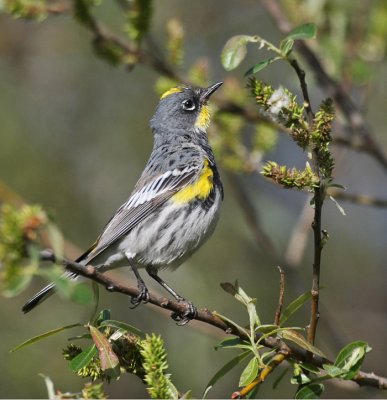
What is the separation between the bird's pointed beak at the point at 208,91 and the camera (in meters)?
5.18

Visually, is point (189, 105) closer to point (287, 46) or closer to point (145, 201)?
point (145, 201)

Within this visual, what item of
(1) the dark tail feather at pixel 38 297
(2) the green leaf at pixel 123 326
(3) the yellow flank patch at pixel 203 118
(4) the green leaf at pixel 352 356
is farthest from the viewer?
(3) the yellow flank patch at pixel 203 118

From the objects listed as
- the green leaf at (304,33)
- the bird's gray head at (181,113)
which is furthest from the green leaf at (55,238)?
the bird's gray head at (181,113)

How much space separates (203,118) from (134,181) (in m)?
2.89

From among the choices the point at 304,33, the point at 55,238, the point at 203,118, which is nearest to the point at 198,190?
the point at 203,118

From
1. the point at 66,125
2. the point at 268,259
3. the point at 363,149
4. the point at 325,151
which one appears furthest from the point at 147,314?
the point at 325,151

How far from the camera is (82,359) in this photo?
2.38 metres

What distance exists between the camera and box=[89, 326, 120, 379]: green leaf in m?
2.38

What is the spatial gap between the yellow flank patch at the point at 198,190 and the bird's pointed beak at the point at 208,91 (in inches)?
30.5

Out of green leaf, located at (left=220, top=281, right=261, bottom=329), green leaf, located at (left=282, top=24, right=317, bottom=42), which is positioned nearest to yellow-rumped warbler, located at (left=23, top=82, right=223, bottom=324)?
green leaf, located at (left=220, top=281, right=261, bottom=329)

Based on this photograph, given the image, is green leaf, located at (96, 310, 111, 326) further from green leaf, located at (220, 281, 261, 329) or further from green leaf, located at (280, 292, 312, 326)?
green leaf, located at (280, 292, 312, 326)

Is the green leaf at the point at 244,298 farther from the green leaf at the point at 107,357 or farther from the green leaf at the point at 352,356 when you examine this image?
the green leaf at the point at 107,357

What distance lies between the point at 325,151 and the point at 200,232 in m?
2.11

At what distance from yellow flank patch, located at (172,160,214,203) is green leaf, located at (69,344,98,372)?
7.32 ft
